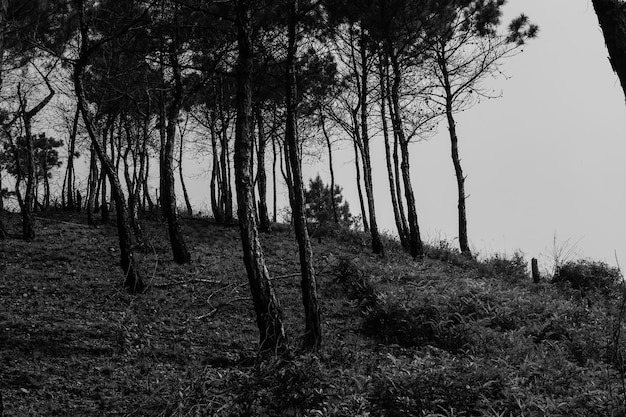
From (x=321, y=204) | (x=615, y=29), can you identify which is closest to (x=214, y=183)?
(x=321, y=204)

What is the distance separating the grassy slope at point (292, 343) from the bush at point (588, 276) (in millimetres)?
1698

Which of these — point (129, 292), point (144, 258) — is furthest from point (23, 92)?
point (129, 292)

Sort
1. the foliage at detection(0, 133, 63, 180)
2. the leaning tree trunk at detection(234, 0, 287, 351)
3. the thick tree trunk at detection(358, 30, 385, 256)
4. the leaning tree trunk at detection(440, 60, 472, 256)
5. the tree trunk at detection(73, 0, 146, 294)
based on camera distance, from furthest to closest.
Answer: the foliage at detection(0, 133, 63, 180) → the leaning tree trunk at detection(440, 60, 472, 256) → the thick tree trunk at detection(358, 30, 385, 256) → the tree trunk at detection(73, 0, 146, 294) → the leaning tree trunk at detection(234, 0, 287, 351)

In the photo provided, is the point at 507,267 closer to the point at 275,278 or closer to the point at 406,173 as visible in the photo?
the point at 406,173

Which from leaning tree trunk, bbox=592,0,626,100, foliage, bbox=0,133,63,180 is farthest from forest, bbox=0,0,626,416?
foliage, bbox=0,133,63,180

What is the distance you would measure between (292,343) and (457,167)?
1565 cm

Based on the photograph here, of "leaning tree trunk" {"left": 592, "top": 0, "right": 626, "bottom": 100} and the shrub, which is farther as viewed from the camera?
the shrub

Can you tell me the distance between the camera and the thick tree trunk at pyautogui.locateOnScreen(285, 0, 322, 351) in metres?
9.98

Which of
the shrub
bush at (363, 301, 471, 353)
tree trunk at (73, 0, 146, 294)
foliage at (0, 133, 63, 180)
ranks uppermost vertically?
foliage at (0, 133, 63, 180)

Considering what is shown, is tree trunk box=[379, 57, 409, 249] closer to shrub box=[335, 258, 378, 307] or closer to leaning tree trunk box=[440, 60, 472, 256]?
leaning tree trunk box=[440, 60, 472, 256]

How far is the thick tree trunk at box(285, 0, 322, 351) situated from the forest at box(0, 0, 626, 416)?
0.04 m

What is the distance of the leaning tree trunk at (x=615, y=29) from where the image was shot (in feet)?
16.9

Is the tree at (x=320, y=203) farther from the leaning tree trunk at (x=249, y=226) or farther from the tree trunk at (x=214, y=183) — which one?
the leaning tree trunk at (x=249, y=226)

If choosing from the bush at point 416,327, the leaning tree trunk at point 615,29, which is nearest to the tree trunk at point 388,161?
the bush at point 416,327
